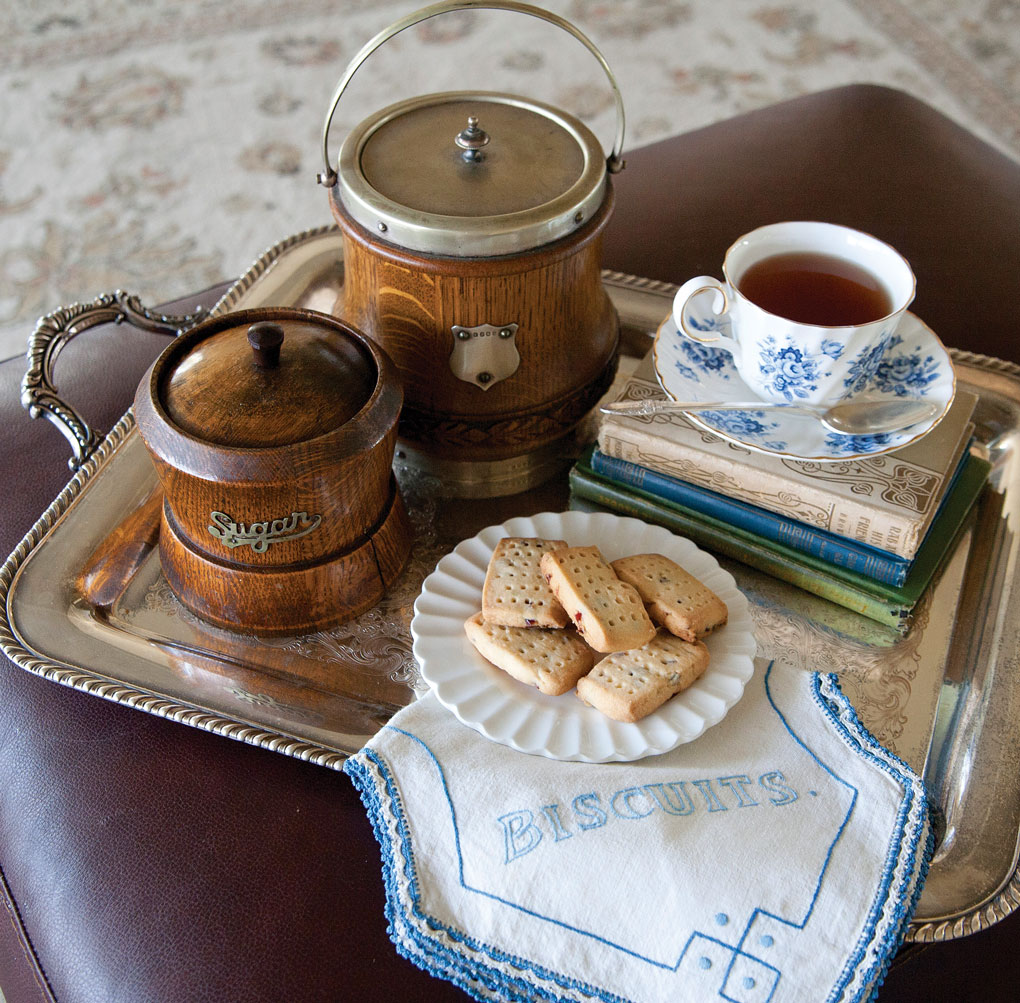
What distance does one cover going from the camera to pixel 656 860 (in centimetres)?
50

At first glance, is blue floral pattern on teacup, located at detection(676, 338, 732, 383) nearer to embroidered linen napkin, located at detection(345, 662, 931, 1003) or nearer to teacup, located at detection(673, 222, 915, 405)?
teacup, located at detection(673, 222, 915, 405)

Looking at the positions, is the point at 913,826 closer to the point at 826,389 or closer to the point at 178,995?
the point at 826,389

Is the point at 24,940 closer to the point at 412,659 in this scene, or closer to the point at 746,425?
the point at 412,659

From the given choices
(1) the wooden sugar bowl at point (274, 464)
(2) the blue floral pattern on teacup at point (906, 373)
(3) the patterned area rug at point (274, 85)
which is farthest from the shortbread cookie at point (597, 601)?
(3) the patterned area rug at point (274, 85)

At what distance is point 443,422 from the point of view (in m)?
0.66

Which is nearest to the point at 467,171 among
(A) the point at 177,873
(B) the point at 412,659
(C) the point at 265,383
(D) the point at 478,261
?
(D) the point at 478,261

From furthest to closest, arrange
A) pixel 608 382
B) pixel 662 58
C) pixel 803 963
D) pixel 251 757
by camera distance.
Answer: pixel 662 58
pixel 608 382
pixel 251 757
pixel 803 963

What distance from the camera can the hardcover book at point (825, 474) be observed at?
608 mm

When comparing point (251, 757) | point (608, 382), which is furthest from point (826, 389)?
point (251, 757)

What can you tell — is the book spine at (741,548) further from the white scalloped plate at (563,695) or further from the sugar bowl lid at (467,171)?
the sugar bowl lid at (467,171)

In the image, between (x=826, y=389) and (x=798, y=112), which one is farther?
(x=798, y=112)

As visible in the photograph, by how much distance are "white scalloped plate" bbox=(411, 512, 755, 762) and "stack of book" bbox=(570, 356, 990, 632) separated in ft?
0.12

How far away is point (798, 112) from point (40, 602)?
33.8 inches

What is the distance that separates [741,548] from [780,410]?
0.28 ft
